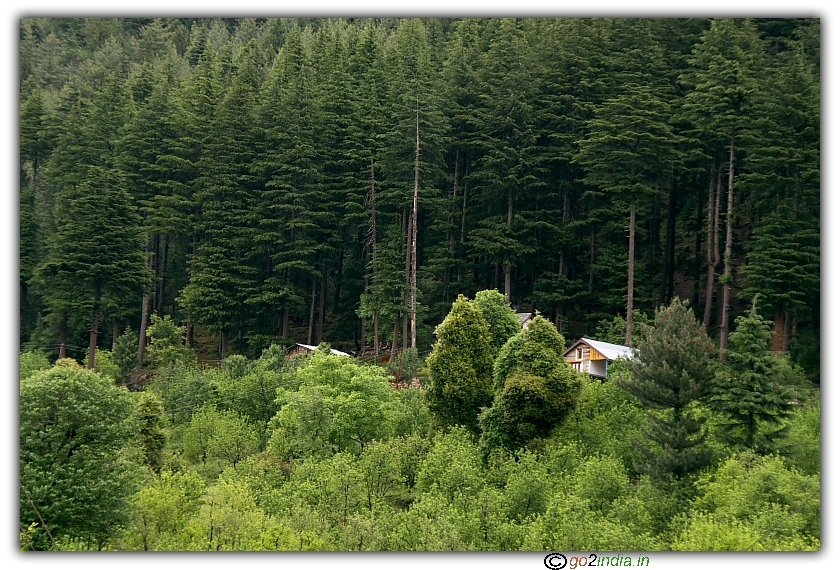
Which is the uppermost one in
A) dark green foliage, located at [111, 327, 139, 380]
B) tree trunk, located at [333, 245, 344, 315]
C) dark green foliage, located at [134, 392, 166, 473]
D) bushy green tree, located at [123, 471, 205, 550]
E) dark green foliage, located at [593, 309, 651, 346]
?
tree trunk, located at [333, 245, 344, 315]

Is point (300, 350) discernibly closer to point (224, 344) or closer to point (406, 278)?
point (224, 344)

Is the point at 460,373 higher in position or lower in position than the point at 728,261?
lower

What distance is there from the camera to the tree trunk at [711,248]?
123 feet

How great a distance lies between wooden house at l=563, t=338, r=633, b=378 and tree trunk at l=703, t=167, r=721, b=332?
7.13m

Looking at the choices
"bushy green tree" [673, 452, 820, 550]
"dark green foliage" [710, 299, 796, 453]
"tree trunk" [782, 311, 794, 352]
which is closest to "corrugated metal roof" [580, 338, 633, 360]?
"tree trunk" [782, 311, 794, 352]

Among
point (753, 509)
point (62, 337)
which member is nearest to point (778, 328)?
point (753, 509)

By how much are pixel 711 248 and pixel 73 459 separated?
103 feet

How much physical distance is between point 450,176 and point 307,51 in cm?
1861

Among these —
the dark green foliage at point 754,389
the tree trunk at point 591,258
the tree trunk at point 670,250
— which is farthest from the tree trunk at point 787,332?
the tree trunk at point 591,258

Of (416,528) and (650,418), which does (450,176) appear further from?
(416,528)

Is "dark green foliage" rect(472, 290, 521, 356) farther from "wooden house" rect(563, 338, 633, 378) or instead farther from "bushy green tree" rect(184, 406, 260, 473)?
"bushy green tree" rect(184, 406, 260, 473)

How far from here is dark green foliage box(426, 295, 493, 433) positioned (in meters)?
28.4

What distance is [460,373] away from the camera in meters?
28.4

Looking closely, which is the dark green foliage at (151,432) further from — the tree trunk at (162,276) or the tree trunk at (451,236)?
the tree trunk at (162,276)
